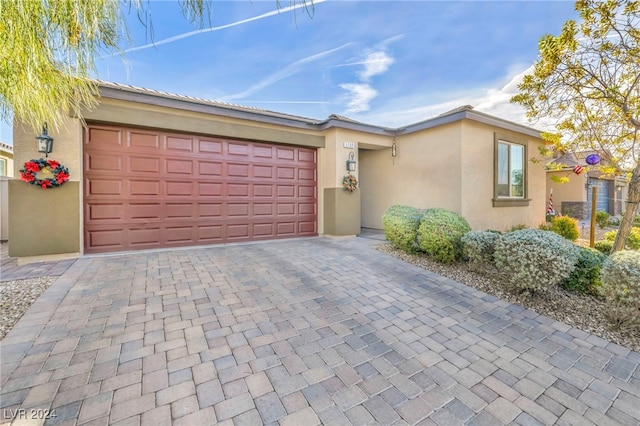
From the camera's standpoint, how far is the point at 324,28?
208 inches

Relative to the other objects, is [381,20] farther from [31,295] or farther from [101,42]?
[31,295]

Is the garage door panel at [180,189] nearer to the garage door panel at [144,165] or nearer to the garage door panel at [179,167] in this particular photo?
the garage door panel at [179,167]

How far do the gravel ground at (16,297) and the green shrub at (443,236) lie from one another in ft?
18.1

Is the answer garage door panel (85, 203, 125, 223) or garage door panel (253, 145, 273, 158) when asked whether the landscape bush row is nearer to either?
garage door panel (253, 145, 273, 158)

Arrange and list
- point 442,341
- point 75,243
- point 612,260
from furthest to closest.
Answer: point 75,243, point 612,260, point 442,341

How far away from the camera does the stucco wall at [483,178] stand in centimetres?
682

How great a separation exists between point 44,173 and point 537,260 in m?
7.87

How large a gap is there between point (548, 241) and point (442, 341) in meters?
2.14

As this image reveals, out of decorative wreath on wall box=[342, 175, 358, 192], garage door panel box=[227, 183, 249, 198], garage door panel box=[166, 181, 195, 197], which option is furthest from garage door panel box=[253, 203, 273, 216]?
decorative wreath on wall box=[342, 175, 358, 192]

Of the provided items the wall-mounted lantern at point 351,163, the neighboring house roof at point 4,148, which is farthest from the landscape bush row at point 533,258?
the neighboring house roof at point 4,148

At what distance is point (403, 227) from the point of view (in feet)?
17.9

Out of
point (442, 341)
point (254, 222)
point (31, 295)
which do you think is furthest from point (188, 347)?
point (254, 222)

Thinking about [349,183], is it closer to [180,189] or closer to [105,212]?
[180,189]

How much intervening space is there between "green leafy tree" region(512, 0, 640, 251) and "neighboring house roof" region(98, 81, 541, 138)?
5.42ft
